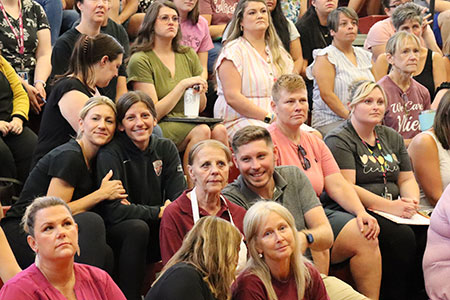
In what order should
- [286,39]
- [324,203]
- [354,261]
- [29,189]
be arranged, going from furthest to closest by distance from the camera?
1. [286,39]
2. [324,203]
3. [354,261]
4. [29,189]

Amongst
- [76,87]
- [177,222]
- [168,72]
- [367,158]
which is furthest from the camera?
[168,72]

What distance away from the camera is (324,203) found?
382 centimetres

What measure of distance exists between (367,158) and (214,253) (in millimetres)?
1556

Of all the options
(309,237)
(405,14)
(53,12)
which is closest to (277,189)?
(309,237)

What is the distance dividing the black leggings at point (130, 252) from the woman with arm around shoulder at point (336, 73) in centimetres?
187

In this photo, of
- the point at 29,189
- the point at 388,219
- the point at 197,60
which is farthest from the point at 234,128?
the point at 29,189

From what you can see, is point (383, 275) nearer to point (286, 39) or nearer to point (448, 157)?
point (448, 157)

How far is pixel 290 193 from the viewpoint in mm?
3326

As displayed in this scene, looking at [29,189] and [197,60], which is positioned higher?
[197,60]

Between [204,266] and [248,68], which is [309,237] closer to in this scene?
[204,266]

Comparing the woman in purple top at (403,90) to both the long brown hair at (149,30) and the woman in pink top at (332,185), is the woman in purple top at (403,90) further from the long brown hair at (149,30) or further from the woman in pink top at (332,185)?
the long brown hair at (149,30)

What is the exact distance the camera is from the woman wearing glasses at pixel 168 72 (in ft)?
14.1

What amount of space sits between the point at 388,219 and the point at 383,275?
0.26 meters

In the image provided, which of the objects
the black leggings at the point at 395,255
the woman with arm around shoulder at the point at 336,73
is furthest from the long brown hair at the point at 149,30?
the black leggings at the point at 395,255
